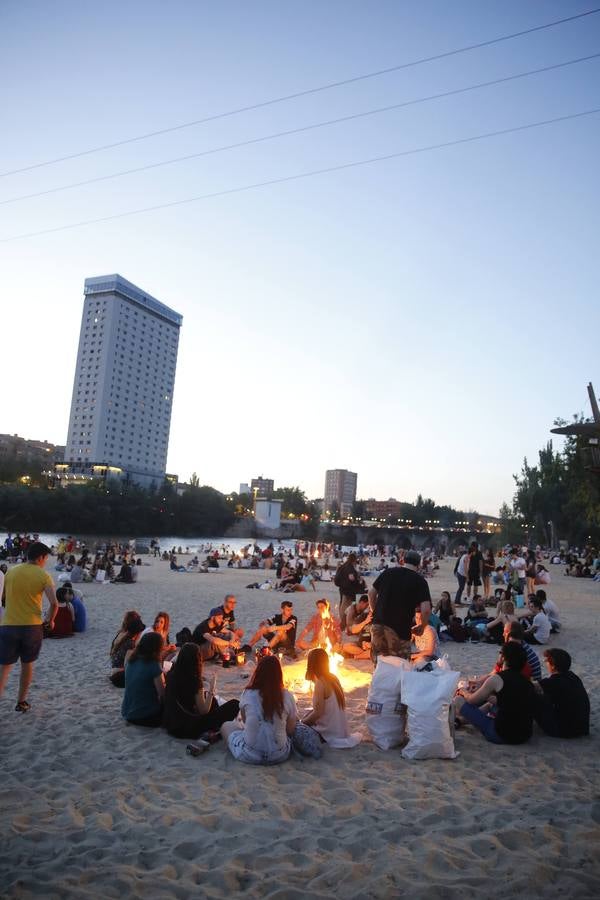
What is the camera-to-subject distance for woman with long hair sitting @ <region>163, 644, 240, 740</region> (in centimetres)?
550

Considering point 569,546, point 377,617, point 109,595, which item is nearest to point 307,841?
point 377,617

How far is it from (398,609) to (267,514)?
434ft

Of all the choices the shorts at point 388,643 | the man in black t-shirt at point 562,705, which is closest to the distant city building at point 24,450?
the shorts at point 388,643

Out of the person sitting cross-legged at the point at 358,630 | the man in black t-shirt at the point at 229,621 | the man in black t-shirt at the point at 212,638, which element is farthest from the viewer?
the person sitting cross-legged at the point at 358,630

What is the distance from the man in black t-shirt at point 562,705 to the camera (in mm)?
5797

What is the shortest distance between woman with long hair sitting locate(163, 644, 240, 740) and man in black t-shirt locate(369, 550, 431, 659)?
2208 millimetres

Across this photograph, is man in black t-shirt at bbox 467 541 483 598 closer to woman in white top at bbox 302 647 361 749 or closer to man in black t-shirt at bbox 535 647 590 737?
man in black t-shirt at bbox 535 647 590 737

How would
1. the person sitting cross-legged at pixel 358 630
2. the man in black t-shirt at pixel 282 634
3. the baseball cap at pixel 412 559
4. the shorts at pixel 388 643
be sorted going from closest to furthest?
the shorts at pixel 388 643
the baseball cap at pixel 412 559
the man in black t-shirt at pixel 282 634
the person sitting cross-legged at pixel 358 630

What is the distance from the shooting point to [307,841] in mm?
3674

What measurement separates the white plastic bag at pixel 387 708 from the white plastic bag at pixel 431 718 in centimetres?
21

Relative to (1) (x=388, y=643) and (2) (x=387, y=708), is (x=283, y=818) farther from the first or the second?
(1) (x=388, y=643)

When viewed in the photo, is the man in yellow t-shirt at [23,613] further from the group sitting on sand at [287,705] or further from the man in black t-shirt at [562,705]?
the man in black t-shirt at [562,705]

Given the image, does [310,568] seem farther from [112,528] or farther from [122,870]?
[112,528]

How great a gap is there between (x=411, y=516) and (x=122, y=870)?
182 meters
